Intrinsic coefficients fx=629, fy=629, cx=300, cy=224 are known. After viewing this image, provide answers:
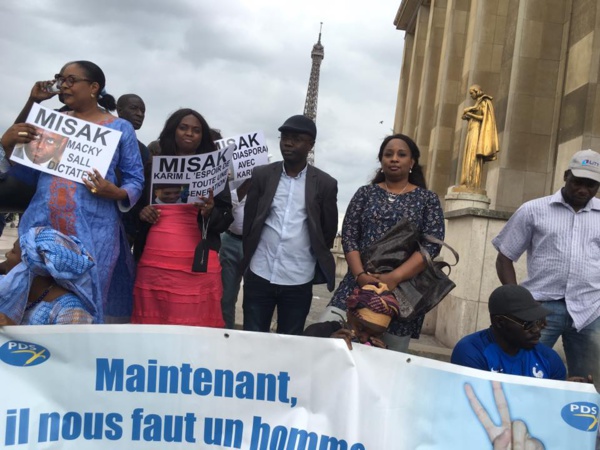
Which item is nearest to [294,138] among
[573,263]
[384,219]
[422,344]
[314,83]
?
[384,219]

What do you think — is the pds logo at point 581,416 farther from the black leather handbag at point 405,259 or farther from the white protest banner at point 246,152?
the white protest banner at point 246,152

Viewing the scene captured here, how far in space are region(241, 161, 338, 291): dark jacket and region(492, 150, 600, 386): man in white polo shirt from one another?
1237 millimetres

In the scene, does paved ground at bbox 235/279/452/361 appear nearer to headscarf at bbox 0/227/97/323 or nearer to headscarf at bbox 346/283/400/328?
headscarf at bbox 346/283/400/328

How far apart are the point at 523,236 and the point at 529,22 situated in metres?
9.96

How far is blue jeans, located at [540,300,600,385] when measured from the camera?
3828mm

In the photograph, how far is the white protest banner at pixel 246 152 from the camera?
516cm

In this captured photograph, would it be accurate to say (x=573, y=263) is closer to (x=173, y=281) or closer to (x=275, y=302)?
(x=275, y=302)

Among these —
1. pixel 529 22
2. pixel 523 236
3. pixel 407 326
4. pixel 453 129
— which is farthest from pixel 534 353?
pixel 453 129

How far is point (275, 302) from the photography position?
4.31 m

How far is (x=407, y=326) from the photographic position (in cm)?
376

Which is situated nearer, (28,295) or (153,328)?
(153,328)

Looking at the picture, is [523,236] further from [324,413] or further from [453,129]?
[453,129]

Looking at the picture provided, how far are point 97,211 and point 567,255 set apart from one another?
2.88 m

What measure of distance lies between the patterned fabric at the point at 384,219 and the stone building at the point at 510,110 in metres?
4.18
